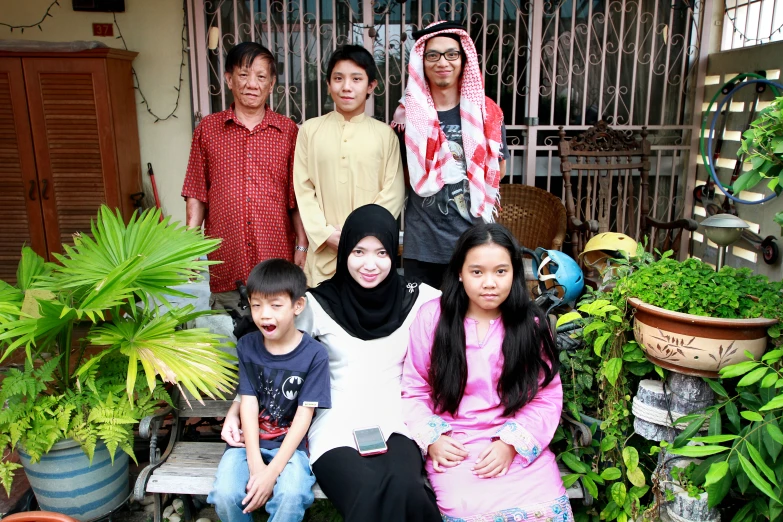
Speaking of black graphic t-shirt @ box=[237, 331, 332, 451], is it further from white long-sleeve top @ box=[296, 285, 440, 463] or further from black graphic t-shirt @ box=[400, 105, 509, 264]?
black graphic t-shirt @ box=[400, 105, 509, 264]

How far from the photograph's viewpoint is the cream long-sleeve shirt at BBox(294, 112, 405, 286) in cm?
258

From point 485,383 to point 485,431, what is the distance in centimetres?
16

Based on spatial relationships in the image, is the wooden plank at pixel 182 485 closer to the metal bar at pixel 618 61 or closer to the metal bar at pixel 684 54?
the metal bar at pixel 618 61

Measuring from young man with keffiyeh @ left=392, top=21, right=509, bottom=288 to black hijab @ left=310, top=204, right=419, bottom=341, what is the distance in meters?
0.37

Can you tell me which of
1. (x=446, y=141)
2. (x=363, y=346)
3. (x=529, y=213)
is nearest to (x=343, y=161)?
(x=446, y=141)

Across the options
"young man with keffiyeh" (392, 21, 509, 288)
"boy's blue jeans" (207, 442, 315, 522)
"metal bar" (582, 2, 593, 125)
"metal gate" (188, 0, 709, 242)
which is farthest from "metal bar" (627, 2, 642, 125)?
"boy's blue jeans" (207, 442, 315, 522)

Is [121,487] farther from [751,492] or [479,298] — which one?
[751,492]

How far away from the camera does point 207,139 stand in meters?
2.72

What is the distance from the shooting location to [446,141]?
8.24 ft

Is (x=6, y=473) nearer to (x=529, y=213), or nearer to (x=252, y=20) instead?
(x=252, y=20)

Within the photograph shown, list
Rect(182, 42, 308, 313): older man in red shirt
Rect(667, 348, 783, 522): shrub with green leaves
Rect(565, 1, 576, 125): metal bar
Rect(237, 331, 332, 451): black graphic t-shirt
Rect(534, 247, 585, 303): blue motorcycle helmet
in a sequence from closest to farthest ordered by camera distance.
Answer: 1. Rect(667, 348, 783, 522): shrub with green leaves
2. Rect(237, 331, 332, 451): black graphic t-shirt
3. Rect(182, 42, 308, 313): older man in red shirt
4. Rect(534, 247, 585, 303): blue motorcycle helmet
5. Rect(565, 1, 576, 125): metal bar

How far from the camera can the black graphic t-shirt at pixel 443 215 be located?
2.55m

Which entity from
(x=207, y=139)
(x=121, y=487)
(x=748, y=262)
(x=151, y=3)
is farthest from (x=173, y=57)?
(x=748, y=262)

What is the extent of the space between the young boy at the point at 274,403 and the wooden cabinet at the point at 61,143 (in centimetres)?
246
